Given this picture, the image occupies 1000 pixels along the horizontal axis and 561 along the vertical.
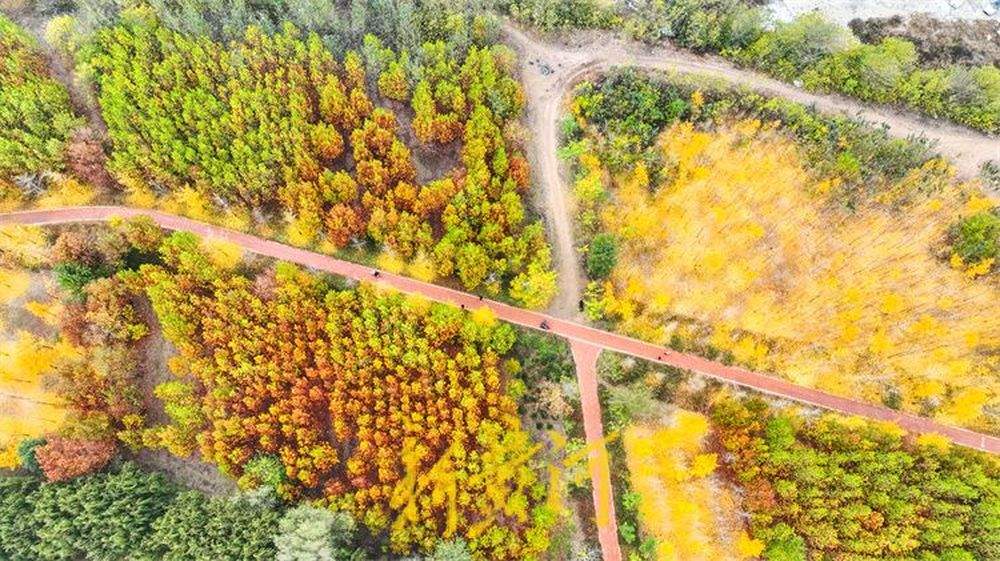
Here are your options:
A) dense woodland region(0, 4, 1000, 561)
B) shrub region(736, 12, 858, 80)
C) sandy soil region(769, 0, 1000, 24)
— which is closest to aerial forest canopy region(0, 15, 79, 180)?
dense woodland region(0, 4, 1000, 561)

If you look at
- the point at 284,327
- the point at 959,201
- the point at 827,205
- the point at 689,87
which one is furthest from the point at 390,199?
the point at 959,201

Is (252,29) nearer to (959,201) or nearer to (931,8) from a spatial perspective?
(959,201)

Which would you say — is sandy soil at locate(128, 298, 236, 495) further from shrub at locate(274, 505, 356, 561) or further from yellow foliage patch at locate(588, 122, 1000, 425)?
yellow foliage patch at locate(588, 122, 1000, 425)

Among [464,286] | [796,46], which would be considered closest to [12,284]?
[464,286]

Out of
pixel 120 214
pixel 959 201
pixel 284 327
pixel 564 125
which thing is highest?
pixel 564 125

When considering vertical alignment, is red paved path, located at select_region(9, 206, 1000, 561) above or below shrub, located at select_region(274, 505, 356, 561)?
above

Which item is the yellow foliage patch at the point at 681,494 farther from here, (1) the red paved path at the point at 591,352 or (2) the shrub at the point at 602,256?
(2) the shrub at the point at 602,256
